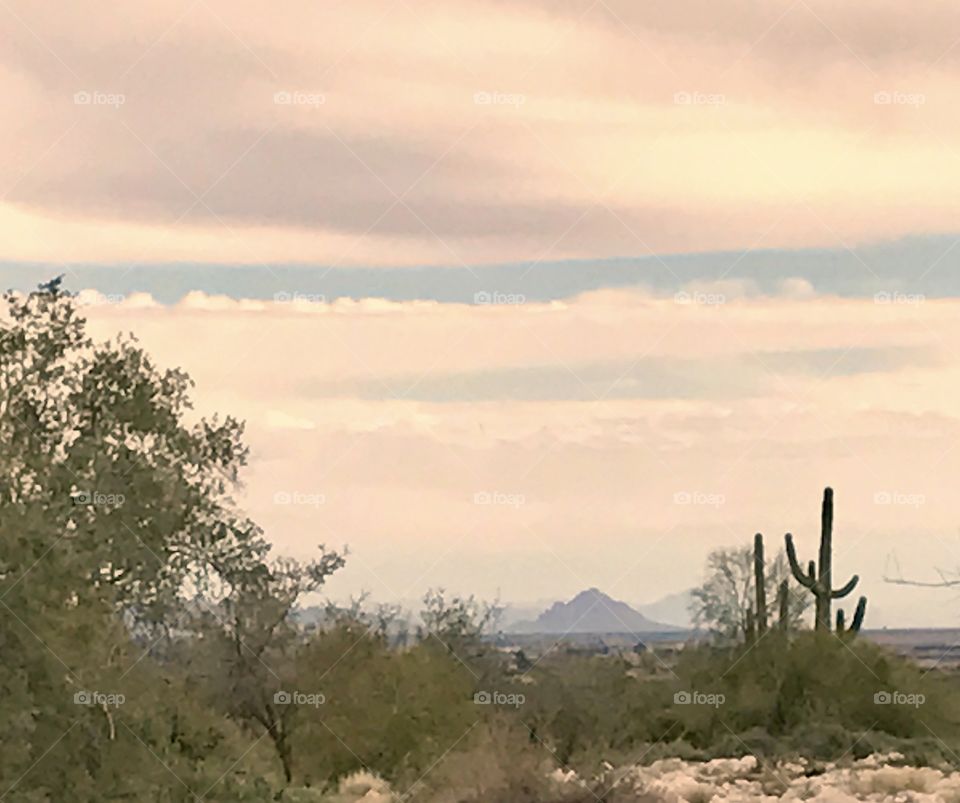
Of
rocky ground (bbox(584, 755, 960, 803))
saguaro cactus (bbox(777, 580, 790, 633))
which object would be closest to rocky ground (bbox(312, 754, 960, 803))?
rocky ground (bbox(584, 755, 960, 803))

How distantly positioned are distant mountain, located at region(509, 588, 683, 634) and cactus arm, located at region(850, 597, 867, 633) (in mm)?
19926

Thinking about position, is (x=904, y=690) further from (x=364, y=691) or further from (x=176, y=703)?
(x=176, y=703)

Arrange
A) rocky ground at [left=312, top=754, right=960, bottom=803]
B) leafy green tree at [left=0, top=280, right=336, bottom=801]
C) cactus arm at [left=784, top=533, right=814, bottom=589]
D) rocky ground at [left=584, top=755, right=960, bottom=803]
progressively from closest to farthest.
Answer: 1. leafy green tree at [left=0, top=280, right=336, bottom=801]
2. rocky ground at [left=312, top=754, right=960, bottom=803]
3. rocky ground at [left=584, top=755, right=960, bottom=803]
4. cactus arm at [left=784, top=533, right=814, bottom=589]

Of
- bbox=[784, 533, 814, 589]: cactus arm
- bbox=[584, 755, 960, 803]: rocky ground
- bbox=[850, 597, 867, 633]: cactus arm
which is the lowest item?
bbox=[584, 755, 960, 803]: rocky ground

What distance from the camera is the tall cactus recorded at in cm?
3888

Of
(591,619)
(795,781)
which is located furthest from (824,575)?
(591,619)

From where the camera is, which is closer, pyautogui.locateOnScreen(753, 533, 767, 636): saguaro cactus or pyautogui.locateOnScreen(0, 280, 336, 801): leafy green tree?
pyautogui.locateOnScreen(0, 280, 336, 801): leafy green tree

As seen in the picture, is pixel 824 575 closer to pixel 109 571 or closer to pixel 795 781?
pixel 795 781

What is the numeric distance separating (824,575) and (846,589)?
58 centimetres

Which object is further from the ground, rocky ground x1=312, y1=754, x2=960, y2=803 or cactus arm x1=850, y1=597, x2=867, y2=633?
cactus arm x1=850, y1=597, x2=867, y2=633

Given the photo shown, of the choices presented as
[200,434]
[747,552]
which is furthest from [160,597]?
[747,552]

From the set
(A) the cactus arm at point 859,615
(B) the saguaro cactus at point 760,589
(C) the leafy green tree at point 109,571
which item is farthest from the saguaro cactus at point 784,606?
(C) the leafy green tree at point 109,571

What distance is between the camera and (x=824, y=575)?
39.4 meters

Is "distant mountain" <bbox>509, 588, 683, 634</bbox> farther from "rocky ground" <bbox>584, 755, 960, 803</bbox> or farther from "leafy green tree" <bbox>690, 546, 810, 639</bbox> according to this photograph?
"rocky ground" <bbox>584, 755, 960, 803</bbox>
